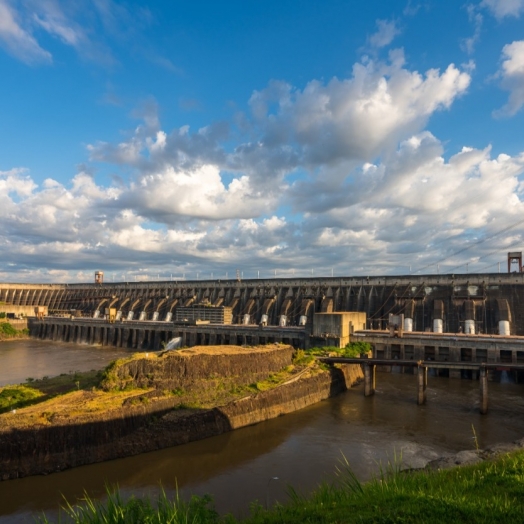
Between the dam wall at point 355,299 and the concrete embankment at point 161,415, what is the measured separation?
1732 centimetres

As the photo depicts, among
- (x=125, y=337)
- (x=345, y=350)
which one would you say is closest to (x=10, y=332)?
(x=125, y=337)

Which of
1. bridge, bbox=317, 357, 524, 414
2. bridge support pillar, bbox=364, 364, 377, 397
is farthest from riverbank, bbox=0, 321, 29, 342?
bridge support pillar, bbox=364, 364, 377, 397

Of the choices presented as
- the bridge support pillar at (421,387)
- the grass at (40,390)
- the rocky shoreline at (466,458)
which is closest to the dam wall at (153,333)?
the bridge support pillar at (421,387)

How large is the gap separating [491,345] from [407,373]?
861cm

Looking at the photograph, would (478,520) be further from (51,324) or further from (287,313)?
(51,324)

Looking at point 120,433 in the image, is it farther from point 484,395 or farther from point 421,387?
point 484,395

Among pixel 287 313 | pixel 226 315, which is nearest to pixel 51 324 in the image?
pixel 226 315

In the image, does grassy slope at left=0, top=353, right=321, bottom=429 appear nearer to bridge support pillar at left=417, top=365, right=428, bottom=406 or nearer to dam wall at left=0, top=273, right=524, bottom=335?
bridge support pillar at left=417, top=365, right=428, bottom=406

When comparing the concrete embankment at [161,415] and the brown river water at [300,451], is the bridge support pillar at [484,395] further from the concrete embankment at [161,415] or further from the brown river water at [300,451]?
the concrete embankment at [161,415]

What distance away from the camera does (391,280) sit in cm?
6350

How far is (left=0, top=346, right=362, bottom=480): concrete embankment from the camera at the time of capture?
18.5m

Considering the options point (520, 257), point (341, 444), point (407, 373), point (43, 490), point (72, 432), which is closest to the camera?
point (43, 490)

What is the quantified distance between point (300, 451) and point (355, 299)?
4402cm

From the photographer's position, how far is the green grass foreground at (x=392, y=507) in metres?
8.02
